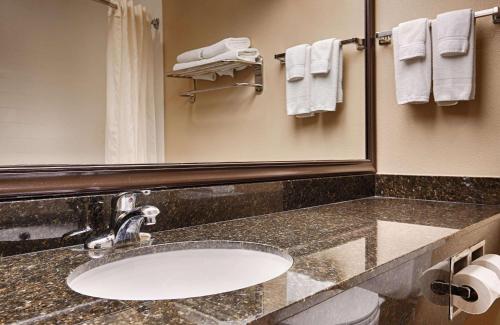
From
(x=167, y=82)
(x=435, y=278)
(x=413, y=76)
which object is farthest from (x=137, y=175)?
(x=413, y=76)

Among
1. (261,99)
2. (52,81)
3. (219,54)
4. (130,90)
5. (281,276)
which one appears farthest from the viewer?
(261,99)

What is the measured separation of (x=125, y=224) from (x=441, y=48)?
1.25m

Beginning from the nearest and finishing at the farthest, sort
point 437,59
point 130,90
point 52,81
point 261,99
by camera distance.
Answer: point 52,81 < point 130,90 < point 261,99 < point 437,59

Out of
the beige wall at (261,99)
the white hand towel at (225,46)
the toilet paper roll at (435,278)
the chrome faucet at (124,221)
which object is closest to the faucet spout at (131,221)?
the chrome faucet at (124,221)

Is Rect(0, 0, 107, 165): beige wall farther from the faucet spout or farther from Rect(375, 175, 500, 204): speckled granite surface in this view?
Rect(375, 175, 500, 204): speckled granite surface

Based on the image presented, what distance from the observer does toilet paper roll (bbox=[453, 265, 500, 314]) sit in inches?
39.2

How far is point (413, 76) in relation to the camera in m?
1.55

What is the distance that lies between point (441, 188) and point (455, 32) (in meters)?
0.58

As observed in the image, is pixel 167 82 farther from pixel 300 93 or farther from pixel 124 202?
pixel 300 93

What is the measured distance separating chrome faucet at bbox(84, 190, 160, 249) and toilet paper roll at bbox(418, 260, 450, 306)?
0.61 meters

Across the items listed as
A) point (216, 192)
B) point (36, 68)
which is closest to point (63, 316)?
point (36, 68)

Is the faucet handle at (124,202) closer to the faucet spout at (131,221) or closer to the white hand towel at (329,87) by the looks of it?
the faucet spout at (131,221)

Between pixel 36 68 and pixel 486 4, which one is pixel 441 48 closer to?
pixel 486 4

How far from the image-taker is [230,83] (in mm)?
1204
